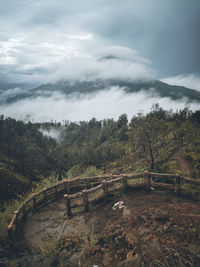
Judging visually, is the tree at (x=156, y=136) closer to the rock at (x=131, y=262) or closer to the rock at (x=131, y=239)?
the rock at (x=131, y=239)

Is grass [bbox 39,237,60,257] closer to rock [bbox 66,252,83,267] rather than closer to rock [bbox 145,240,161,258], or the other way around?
rock [bbox 66,252,83,267]

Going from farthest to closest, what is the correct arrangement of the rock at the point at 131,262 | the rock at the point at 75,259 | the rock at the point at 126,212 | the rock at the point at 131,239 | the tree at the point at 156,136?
the tree at the point at 156,136 < the rock at the point at 126,212 < the rock at the point at 131,239 < the rock at the point at 75,259 < the rock at the point at 131,262

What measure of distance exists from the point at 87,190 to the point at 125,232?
250cm

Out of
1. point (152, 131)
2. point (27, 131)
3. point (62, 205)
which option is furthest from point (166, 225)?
point (27, 131)

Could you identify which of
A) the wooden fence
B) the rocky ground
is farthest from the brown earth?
the wooden fence

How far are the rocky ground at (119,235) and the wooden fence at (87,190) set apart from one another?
0.41 metres

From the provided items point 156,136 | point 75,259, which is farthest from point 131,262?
point 156,136

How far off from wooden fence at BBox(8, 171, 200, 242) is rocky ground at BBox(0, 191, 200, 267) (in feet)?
1.35

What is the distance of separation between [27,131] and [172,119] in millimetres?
100302

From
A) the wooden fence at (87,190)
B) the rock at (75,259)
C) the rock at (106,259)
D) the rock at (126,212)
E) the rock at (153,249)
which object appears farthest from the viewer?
the wooden fence at (87,190)

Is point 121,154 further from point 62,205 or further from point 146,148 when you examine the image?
point 62,205

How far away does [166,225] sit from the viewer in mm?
5957

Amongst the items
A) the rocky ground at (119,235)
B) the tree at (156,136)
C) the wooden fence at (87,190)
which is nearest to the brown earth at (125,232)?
the rocky ground at (119,235)

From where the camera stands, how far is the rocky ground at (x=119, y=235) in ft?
16.1
